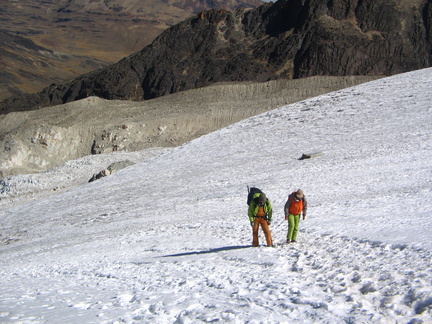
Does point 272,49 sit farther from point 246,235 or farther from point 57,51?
point 57,51

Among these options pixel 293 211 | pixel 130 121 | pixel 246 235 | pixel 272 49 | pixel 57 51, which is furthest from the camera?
pixel 57 51

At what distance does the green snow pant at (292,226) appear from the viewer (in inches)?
354

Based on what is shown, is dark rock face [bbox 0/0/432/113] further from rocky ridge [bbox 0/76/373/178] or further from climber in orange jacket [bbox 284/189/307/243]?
climber in orange jacket [bbox 284/189/307/243]

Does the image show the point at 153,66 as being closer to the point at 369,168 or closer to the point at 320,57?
the point at 320,57

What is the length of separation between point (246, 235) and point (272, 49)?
52.3 m

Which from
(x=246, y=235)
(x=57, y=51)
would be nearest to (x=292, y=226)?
(x=246, y=235)

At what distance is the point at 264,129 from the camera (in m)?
26.2

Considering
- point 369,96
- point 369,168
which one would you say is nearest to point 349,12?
point 369,96

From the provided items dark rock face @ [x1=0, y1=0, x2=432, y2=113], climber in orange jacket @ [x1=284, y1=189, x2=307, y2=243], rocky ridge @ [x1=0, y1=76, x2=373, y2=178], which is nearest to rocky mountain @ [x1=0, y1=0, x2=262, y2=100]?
dark rock face @ [x1=0, y1=0, x2=432, y2=113]

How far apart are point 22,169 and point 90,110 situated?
11992 mm

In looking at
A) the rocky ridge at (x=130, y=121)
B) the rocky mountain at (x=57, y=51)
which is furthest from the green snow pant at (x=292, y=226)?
the rocky mountain at (x=57, y=51)

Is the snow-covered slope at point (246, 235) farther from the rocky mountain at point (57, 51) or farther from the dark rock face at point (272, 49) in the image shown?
the rocky mountain at point (57, 51)

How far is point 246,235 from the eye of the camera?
34.9 feet

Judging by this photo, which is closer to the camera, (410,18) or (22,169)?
(22,169)
